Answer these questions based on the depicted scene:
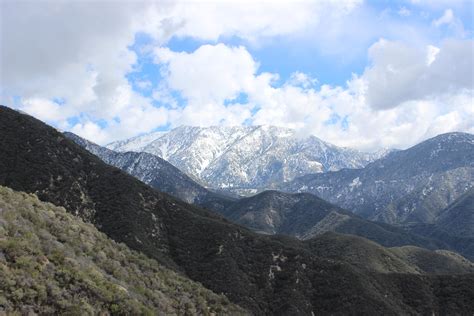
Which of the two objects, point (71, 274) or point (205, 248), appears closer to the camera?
point (71, 274)

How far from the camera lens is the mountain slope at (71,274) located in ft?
133

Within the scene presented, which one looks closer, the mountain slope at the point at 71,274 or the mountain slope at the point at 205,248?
the mountain slope at the point at 71,274

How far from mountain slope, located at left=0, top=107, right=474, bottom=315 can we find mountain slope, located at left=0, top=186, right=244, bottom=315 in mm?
47619

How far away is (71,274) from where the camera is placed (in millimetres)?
46469

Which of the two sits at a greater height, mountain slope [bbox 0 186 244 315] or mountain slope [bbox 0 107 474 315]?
mountain slope [bbox 0 107 474 315]

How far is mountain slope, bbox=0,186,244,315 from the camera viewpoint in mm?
40656

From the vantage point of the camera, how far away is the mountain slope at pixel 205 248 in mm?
123938

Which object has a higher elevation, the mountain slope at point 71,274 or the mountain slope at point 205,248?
the mountain slope at point 205,248

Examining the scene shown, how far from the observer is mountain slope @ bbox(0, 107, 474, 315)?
124 meters

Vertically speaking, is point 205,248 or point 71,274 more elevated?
point 205,248

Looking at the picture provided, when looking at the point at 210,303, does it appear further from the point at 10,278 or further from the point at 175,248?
the point at 175,248

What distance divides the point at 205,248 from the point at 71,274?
90963 mm

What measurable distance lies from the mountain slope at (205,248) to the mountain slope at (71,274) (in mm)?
47619

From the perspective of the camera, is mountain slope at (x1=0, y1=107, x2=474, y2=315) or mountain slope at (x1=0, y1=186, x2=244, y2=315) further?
mountain slope at (x1=0, y1=107, x2=474, y2=315)
